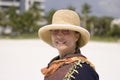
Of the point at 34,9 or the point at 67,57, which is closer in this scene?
the point at 67,57

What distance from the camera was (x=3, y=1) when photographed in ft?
149

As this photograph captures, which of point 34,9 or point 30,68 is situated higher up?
point 34,9

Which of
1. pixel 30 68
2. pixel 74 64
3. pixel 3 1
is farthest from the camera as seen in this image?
pixel 3 1

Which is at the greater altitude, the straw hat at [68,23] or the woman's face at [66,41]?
the straw hat at [68,23]

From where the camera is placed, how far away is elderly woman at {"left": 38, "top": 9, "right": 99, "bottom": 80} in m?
1.33

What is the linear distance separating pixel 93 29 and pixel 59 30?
28797 millimetres

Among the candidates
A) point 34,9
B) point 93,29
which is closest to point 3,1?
point 34,9

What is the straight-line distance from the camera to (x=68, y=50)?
1.43m

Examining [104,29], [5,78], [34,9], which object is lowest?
[5,78]

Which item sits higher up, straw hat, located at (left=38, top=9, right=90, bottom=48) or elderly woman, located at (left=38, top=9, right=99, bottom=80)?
straw hat, located at (left=38, top=9, right=90, bottom=48)

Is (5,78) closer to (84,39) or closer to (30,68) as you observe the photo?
(30,68)

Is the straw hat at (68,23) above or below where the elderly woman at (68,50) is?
above

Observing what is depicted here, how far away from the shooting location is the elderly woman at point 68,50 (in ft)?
4.37

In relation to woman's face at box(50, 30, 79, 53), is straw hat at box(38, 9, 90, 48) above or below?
above
